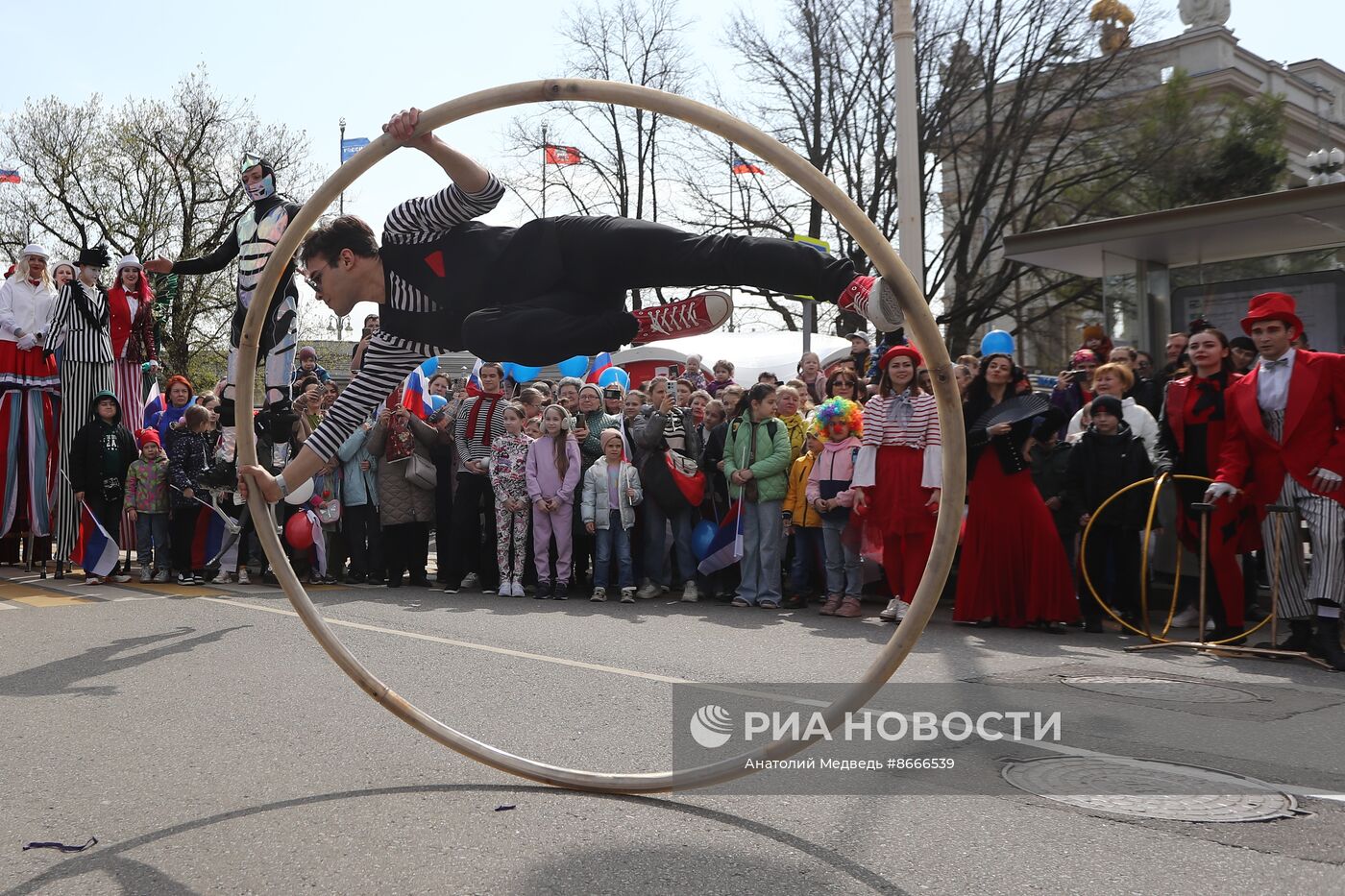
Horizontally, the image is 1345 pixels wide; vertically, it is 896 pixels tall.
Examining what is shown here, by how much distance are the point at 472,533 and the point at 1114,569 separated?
580cm

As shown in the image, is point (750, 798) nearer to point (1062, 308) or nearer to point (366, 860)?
point (366, 860)

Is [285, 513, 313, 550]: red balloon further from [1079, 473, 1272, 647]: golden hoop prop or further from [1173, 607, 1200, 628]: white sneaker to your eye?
[1173, 607, 1200, 628]: white sneaker

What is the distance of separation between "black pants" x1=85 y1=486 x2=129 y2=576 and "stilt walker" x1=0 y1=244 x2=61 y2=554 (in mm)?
681

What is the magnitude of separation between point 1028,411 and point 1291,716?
2.85 metres

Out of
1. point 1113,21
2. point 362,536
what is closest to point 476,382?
point 362,536

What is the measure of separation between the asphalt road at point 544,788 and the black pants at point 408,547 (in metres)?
2.89

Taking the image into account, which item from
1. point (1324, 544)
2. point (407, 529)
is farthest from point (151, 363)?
point (1324, 544)

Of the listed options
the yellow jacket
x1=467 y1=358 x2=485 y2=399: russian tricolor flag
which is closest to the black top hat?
x1=467 y1=358 x2=485 y2=399: russian tricolor flag

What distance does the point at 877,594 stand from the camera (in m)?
9.89

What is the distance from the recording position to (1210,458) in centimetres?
782

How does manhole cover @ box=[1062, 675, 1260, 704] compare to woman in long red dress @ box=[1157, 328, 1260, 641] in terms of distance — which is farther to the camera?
woman in long red dress @ box=[1157, 328, 1260, 641]

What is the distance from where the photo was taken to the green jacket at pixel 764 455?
31.0 ft

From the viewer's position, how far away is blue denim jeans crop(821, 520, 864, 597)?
917cm

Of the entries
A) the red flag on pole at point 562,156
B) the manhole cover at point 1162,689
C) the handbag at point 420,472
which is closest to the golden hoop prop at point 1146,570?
the manhole cover at point 1162,689
